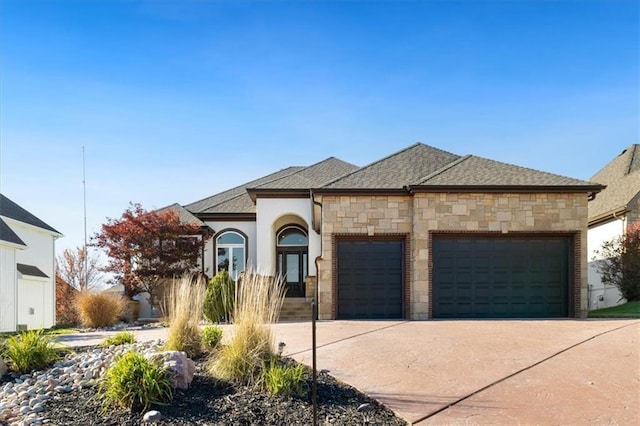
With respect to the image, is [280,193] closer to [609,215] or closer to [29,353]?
[29,353]

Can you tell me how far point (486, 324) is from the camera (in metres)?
11.7

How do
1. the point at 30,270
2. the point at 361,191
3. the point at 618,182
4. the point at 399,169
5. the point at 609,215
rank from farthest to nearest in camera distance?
the point at 618,182
the point at 609,215
the point at 30,270
the point at 399,169
the point at 361,191

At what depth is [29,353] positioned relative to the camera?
22.6ft

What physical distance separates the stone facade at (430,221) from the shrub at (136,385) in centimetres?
885

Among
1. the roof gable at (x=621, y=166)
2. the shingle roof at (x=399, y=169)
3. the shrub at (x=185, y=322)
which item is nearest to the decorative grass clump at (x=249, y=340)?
the shrub at (x=185, y=322)

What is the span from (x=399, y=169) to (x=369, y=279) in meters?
3.99

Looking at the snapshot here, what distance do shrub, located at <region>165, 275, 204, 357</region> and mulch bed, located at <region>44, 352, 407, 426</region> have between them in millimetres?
1254

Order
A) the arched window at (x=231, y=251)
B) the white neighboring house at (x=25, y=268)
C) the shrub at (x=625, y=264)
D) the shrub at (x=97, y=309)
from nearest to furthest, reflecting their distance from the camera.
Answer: the shrub at (x=97, y=309) → the white neighboring house at (x=25, y=268) → the shrub at (x=625, y=264) → the arched window at (x=231, y=251)

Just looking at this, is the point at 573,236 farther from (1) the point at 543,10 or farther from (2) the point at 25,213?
(2) the point at 25,213

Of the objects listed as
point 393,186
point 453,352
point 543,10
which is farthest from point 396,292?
point 543,10

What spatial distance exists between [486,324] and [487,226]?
128 inches

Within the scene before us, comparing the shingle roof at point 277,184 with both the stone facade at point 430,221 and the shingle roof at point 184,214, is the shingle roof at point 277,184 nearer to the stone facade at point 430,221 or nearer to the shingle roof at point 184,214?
the shingle roof at point 184,214

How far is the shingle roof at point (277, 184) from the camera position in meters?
19.3

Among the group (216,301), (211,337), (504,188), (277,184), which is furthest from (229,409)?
(277,184)
